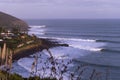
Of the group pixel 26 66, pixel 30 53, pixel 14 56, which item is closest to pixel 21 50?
pixel 30 53

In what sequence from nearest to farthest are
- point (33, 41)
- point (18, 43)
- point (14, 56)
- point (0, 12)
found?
1. point (14, 56)
2. point (18, 43)
3. point (33, 41)
4. point (0, 12)

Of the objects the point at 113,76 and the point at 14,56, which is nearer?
the point at 113,76

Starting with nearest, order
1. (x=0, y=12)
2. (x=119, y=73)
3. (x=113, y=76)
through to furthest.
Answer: (x=113, y=76) → (x=119, y=73) → (x=0, y=12)

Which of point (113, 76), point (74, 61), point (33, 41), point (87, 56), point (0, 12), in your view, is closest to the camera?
point (113, 76)

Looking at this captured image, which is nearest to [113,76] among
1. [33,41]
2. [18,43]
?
[18,43]

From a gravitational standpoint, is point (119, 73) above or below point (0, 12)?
below

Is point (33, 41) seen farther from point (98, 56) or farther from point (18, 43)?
point (98, 56)

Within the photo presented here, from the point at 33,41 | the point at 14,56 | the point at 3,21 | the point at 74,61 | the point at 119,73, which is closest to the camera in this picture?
the point at 119,73

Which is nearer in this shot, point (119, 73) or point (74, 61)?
point (119, 73)

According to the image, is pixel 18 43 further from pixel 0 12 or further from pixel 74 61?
pixel 0 12
